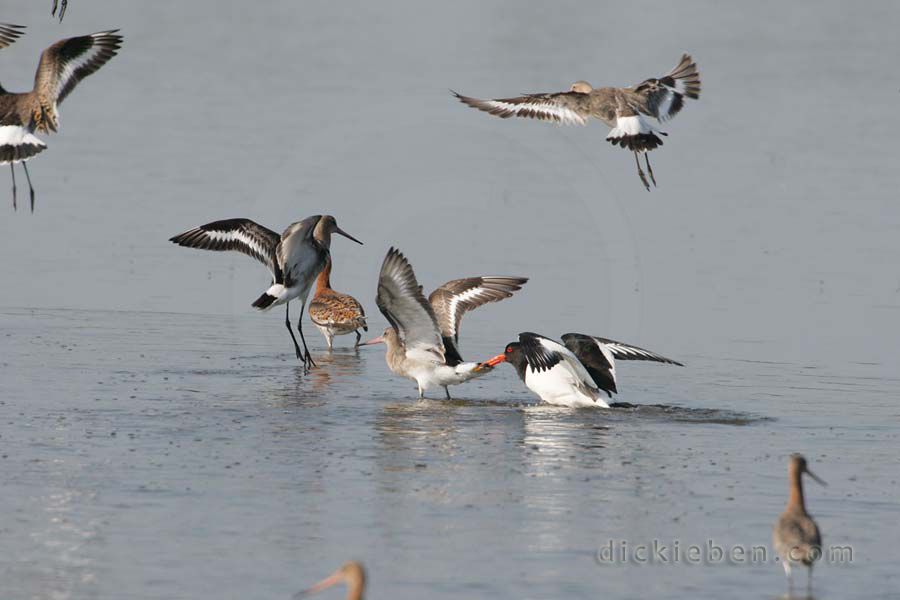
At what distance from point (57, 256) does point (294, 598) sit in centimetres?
1025

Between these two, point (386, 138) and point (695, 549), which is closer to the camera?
point (695, 549)

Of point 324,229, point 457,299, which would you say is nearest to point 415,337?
point 457,299

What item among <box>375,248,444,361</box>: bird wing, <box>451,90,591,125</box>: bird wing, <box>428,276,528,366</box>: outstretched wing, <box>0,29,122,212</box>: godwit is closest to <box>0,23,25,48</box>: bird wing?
<box>0,29,122,212</box>: godwit

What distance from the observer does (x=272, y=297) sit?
1306 cm

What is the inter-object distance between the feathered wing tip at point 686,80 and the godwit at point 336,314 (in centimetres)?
356

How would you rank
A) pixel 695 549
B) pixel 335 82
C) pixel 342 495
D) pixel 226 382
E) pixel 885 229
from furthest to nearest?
pixel 335 82 < pixel 885 229 < pixel 226 382 < pixel 342 495 < pixel 695 549

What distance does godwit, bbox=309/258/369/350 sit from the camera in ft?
46.5

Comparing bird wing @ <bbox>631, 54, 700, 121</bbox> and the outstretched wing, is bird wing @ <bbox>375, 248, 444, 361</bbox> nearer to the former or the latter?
the outstretched wing

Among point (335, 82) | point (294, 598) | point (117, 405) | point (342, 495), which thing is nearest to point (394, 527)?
point (342, 495)

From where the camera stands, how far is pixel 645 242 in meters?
16.9

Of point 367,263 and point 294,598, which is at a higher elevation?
point 367,263

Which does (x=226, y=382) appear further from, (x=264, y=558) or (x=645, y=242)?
(x=645, y=242)

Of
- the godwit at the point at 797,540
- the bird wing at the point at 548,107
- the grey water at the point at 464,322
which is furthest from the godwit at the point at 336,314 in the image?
the godwit at the point at 797,540

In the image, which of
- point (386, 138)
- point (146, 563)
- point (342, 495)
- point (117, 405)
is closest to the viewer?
point (146, 563)
